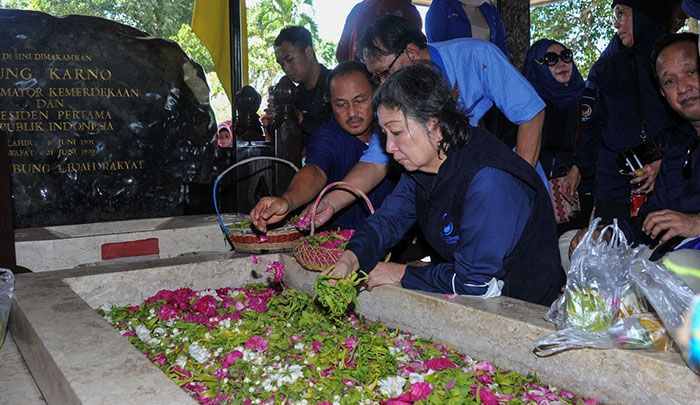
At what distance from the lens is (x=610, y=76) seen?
3945 mm

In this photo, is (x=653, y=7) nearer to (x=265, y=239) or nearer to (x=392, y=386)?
(x=265, y=239)

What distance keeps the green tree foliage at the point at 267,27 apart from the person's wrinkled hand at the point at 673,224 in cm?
1405

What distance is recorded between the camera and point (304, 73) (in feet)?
17.4

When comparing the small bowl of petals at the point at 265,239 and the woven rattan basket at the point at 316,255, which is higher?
the woven rattan basket at the point at 316,255

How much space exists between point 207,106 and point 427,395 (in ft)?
13.5

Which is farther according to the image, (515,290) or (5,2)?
(5,2)

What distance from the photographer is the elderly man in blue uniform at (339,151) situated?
139 inches

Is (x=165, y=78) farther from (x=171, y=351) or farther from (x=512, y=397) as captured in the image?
(x=512, y=397)

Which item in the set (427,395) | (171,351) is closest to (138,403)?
(427,395)

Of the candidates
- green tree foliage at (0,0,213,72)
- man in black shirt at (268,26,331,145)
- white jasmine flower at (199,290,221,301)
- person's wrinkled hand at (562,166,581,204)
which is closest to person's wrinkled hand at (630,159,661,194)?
person's wrinkled hand at (562,166,581,204)

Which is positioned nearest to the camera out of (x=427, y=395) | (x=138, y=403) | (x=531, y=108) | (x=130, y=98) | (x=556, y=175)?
(x=138, y=403)

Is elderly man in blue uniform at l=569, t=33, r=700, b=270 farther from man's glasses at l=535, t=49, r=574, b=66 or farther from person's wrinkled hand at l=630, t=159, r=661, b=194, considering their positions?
man's glasses at l=535, t=49, r=574, b=66

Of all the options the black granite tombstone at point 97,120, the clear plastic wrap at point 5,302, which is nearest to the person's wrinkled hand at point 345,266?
the clear plastic wrap at point 5,302

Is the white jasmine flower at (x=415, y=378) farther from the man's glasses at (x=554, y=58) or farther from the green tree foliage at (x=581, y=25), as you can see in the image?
the green tree foliage at (x=581, y=25)
